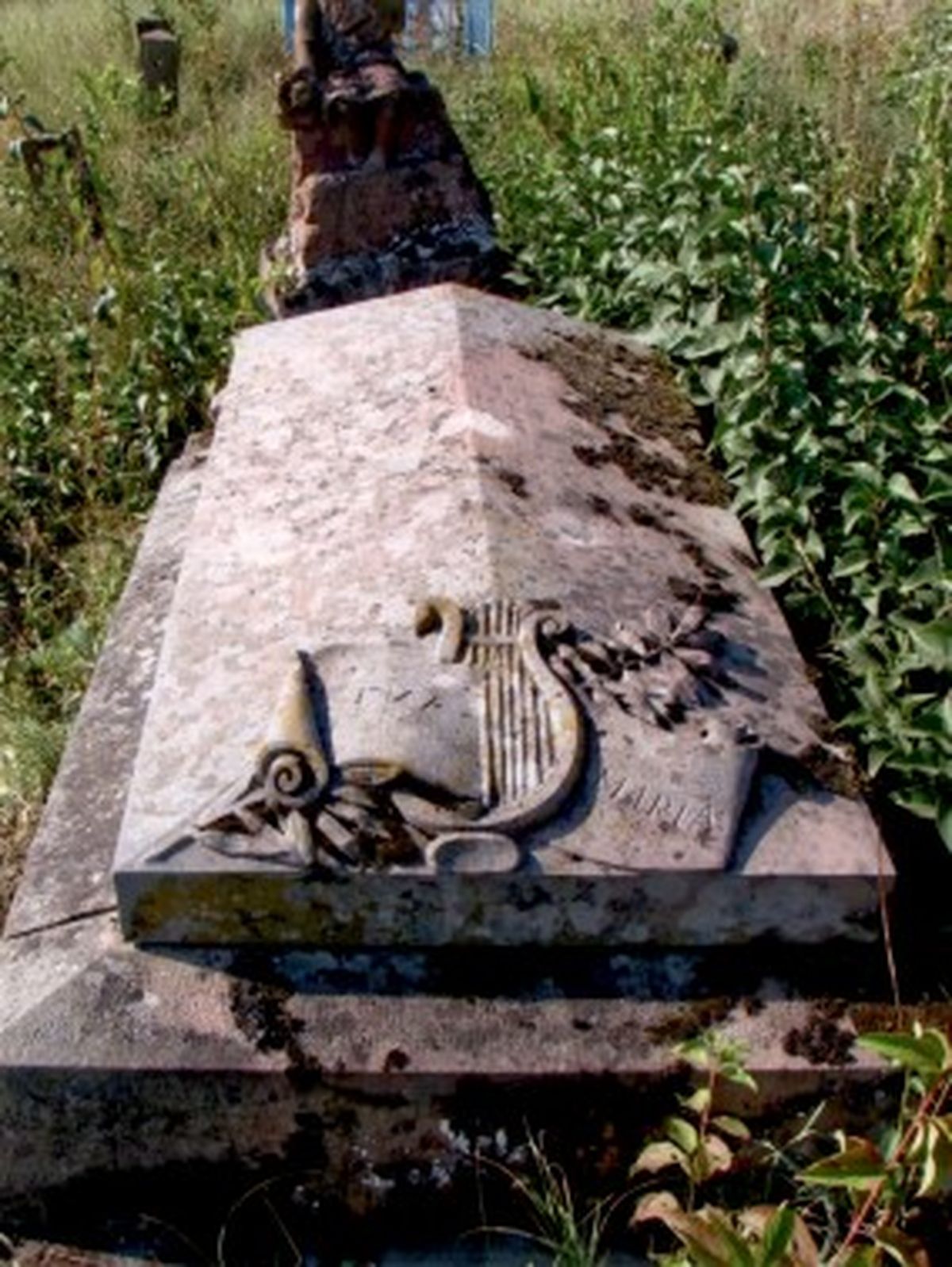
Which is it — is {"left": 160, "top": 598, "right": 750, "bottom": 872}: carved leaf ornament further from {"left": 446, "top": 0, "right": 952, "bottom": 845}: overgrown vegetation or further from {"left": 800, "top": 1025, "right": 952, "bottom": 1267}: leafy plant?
{"left": 800, "top": 1025, "right": 952, "bottom": 1267}: leafy plant

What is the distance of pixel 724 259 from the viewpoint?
3656mm

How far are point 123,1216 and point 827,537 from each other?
1896mm

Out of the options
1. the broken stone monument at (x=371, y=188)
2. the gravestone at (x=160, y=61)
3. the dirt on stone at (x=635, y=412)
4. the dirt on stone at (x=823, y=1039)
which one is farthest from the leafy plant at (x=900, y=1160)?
the gravestone at (x=160, y=61)

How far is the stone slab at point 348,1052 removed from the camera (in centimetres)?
Result: 227

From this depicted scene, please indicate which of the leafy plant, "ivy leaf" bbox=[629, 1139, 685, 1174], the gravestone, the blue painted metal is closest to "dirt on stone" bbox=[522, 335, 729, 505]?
"ivy leaf" bbox=[629, 1139, 685, 1174]

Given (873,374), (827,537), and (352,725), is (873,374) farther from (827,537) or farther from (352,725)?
(352,725)

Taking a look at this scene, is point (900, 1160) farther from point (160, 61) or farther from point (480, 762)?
point (160, 61)

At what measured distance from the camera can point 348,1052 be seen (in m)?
2.28

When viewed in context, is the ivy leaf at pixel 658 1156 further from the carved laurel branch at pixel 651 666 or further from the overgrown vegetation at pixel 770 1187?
the carved laurel branch at pixel 651 666

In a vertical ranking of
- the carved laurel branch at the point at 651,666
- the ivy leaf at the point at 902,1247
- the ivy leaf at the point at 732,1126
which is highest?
the carved laurel branch at the point at 651,666

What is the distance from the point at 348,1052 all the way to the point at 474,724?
1.77 ft

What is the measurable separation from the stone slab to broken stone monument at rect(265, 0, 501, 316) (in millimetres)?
3659

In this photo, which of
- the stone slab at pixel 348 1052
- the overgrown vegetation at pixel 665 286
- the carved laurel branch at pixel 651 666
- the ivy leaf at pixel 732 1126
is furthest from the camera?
the overgrown vegetation at pixel 665 286

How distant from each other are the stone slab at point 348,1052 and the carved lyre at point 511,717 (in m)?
0.25
